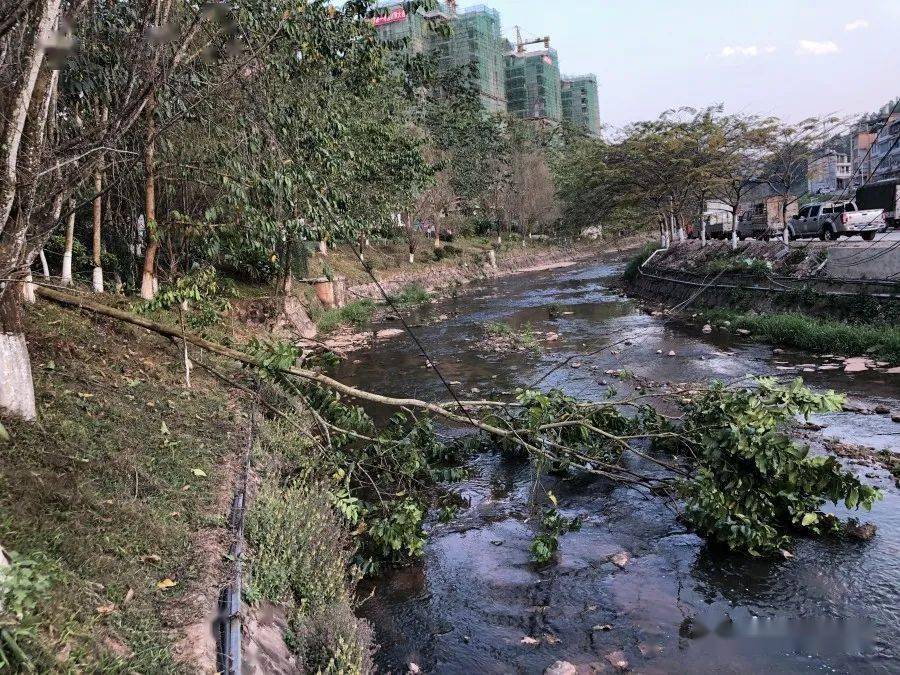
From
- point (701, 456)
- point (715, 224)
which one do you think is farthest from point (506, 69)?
point (701, 456)

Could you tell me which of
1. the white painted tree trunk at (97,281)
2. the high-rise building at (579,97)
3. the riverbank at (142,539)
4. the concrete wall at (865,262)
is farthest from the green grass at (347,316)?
the high-rise building at (579,97)

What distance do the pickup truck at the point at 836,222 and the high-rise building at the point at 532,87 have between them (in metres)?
78.5

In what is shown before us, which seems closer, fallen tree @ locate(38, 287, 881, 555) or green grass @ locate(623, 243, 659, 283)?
fallen tree @ locate(38, 287, 881, 555)

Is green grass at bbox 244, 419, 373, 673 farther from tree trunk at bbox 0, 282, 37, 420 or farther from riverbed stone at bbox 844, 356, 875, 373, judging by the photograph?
riverbed stone at bbox 844, 356, 875, 373

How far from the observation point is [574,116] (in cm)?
12512

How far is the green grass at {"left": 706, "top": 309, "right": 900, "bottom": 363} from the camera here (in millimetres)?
15234

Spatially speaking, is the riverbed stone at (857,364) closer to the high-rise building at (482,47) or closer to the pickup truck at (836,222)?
the pickup truck at (836,222)

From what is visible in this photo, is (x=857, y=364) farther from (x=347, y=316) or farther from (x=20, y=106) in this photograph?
(x=347, y=316)

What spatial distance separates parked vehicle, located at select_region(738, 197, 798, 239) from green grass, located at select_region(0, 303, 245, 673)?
32.8m

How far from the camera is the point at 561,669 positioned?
539 centimetres

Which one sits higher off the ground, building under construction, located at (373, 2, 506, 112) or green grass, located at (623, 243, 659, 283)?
building under construction, located at (373, 2, 506, 112)

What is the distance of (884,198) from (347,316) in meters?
22.3

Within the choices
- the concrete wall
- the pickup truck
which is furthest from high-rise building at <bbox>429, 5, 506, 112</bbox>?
the concrete wall

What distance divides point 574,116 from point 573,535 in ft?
419
